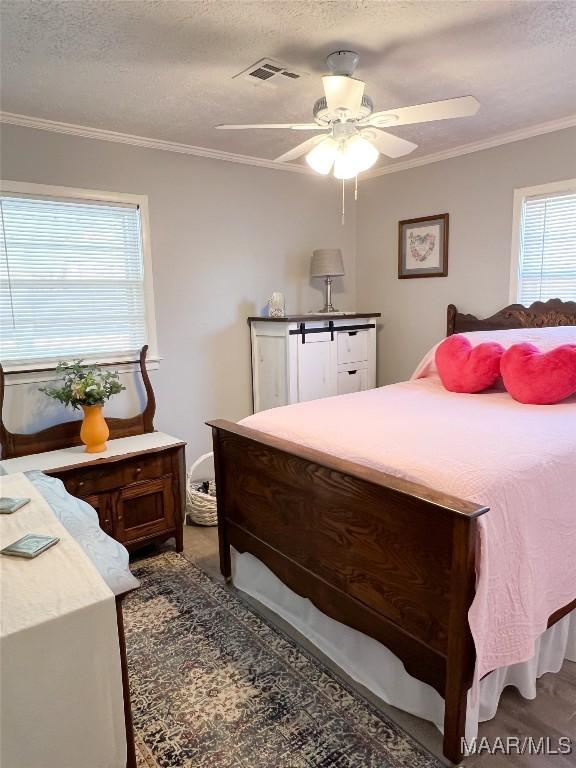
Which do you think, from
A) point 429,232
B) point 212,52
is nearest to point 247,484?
point 212,52

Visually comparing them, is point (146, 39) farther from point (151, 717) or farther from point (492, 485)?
point (151, 717)

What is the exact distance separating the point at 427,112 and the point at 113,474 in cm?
229

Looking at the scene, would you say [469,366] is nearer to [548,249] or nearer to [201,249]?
[548,249]

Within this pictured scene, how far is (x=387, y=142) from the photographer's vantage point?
2.28 metres

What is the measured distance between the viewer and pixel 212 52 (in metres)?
2.05

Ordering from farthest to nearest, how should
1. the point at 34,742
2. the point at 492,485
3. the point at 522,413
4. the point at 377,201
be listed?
the point at 377,201 → the point at 522,413 → the point at 492,485 → the point at 34,742

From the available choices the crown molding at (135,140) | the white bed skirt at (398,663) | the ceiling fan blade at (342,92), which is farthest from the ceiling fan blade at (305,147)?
the white bed skirt at (398,663)

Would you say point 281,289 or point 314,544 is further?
point 281,289

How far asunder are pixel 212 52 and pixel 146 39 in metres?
0.27

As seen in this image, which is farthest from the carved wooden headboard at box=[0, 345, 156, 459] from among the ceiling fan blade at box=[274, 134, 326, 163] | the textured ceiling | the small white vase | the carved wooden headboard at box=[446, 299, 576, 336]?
the carved wooden headboard at box=[446, 299, 576, 336]

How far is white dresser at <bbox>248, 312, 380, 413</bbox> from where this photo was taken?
142 inches

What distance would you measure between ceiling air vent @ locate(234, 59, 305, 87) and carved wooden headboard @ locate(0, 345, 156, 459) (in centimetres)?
172

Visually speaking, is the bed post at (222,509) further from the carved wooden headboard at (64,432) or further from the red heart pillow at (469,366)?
the red heart pillow at (469,366)

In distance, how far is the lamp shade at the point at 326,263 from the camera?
3.95 metres
